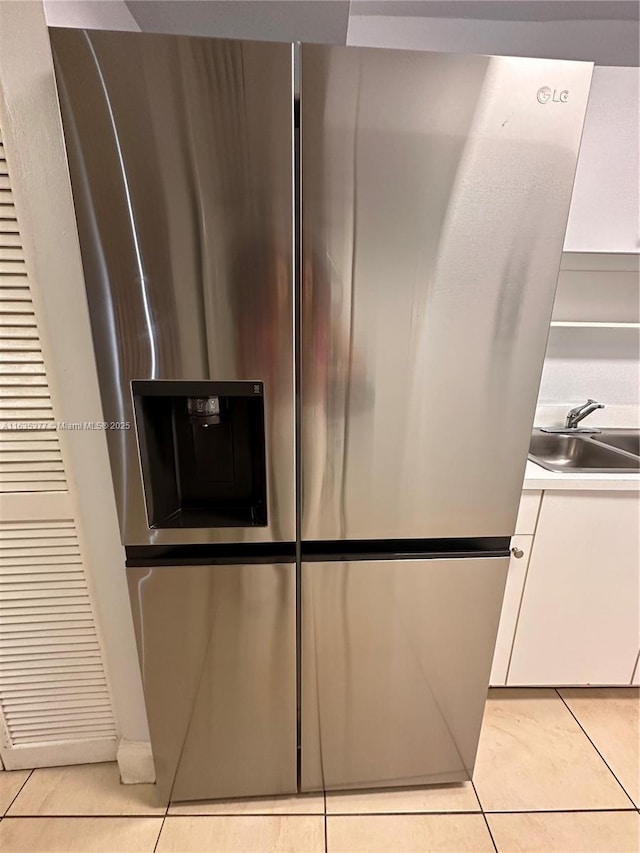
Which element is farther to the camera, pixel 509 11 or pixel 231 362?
pixel 509 11

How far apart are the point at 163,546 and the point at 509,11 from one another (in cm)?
202

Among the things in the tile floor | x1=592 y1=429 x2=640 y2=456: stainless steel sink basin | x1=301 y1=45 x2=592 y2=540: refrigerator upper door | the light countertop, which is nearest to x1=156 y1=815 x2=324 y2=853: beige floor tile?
the tile floor

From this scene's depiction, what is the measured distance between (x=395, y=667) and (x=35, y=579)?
1.02m

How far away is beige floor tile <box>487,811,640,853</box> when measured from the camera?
1.21 meters

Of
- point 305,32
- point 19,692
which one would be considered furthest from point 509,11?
point 19,692

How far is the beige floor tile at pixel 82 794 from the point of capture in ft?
4.21

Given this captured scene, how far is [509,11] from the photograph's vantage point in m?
1.45

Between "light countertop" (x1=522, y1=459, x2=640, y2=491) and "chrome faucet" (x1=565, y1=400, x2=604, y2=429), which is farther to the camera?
"chrome faucet" (x1=565, y1=400, x2=604, y2=429)

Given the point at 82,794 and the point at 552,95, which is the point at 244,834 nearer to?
the point at 82,794

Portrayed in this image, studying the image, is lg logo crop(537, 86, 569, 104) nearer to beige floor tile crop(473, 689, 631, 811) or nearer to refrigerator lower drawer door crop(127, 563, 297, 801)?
refrigerator lower drawer door crop(127, 563, 297, 801)

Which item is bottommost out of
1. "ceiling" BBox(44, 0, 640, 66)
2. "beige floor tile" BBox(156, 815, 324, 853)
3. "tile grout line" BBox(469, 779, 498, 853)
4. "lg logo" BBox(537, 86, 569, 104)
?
"beige floor tile" BBox(156, 815, 324, 853)

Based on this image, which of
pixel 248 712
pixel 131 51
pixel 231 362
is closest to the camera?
pixel 131 51

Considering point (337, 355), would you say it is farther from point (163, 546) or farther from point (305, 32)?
point (305, 32)

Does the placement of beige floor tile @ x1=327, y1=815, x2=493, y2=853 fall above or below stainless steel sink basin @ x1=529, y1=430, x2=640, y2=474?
below
